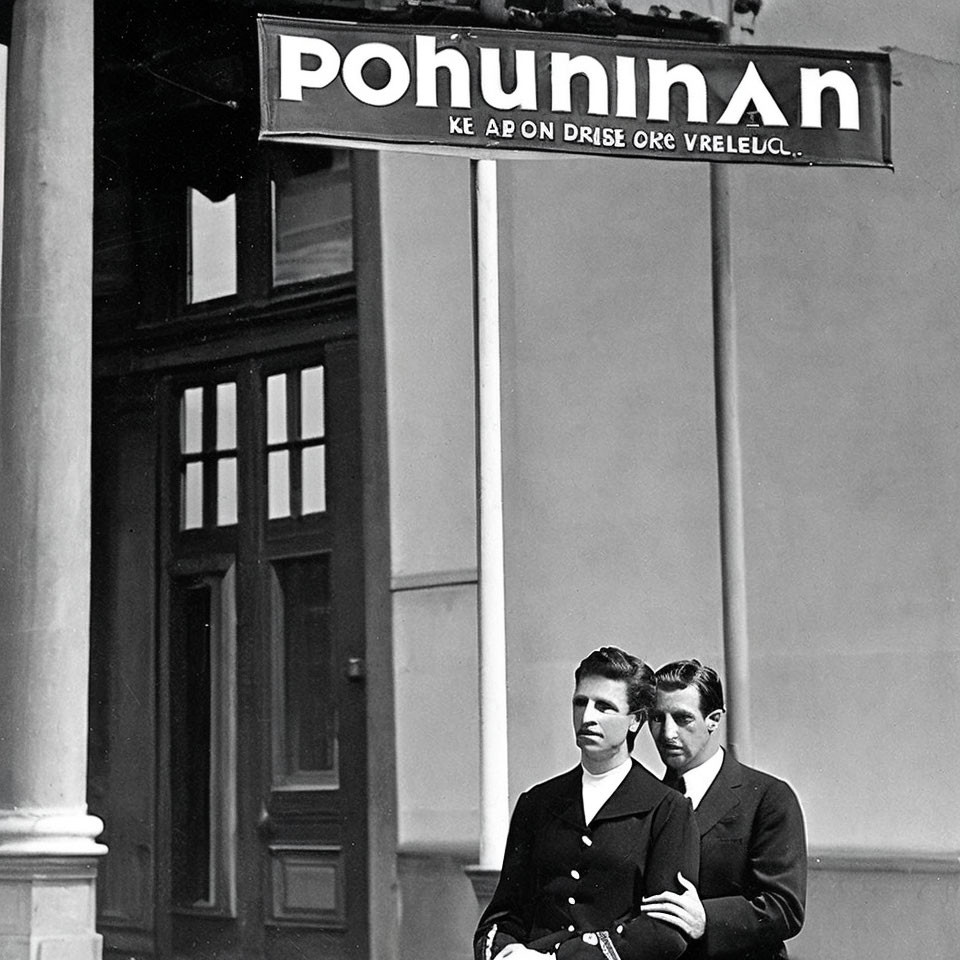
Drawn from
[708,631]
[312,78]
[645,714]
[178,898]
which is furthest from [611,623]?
[645,714]

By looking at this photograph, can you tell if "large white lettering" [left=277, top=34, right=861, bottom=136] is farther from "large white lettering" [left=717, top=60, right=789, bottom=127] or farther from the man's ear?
the man's ear

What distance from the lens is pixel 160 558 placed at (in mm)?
7578

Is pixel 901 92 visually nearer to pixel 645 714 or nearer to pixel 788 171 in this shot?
pixel 788 171

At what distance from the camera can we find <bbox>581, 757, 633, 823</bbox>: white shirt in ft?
12.5

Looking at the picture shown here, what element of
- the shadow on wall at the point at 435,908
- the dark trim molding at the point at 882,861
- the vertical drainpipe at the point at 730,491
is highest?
the vertical drainpipe at the point at 730,491

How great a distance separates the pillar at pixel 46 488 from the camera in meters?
5.79

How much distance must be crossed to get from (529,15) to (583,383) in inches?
56.7

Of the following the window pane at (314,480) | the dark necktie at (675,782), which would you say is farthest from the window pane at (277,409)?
the dark necktie at (675,782)

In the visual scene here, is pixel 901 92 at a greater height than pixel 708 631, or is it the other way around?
pixel 901 92

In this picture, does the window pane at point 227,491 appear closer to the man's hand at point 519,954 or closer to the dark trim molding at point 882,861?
the dark trim molding at point 882,861

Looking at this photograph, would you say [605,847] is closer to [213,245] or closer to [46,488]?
[46,488]

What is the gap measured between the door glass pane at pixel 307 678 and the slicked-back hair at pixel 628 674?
370cm

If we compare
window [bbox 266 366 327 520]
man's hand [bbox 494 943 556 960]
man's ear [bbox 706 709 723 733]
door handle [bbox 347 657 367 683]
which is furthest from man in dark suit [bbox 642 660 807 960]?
window [bbox 266 366 327 520]

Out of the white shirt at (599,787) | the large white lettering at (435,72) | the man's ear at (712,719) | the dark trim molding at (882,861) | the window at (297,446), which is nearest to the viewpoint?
the white shirt at (599,787)
